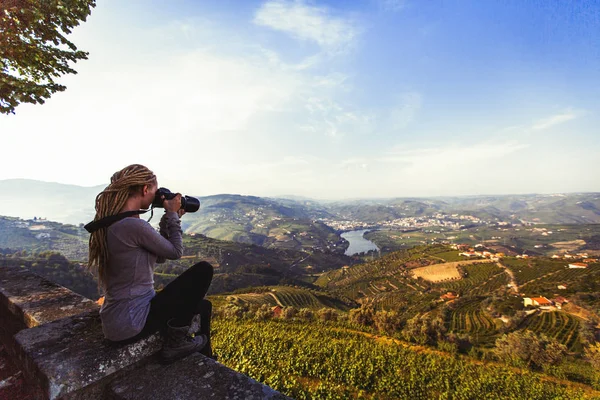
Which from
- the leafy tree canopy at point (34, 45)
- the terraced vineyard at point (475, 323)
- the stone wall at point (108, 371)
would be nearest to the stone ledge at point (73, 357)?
the stone wall at point (108, 371)

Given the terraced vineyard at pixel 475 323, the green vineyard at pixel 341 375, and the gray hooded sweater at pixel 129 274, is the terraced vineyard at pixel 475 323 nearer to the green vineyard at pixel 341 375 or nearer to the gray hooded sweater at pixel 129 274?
the green vineyard at pixel 341 375

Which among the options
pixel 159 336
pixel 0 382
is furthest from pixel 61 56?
pixel 159 336

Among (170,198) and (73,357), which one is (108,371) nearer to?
(73,357)

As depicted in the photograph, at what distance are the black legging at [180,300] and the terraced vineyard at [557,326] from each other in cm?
6244

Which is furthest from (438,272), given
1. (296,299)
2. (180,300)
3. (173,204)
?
(173,204)

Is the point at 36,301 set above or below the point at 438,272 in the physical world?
above

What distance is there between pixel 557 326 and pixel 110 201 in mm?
73730

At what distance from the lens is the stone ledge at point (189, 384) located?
1771 mm

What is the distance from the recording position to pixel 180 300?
2.62m

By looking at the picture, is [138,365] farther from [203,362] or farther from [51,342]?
[51,342]

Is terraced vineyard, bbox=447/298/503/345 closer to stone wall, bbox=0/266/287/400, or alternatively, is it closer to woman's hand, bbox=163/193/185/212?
stone wall, bbox=0/266/287/400

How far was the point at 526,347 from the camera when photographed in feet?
84.2

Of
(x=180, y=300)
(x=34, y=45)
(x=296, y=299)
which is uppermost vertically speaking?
(x=34, y=45)

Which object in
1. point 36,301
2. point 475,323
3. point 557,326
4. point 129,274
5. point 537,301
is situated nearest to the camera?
point 129,274
